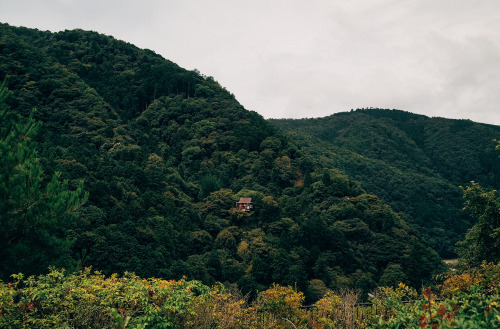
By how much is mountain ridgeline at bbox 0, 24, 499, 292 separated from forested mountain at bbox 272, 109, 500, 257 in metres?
0.60

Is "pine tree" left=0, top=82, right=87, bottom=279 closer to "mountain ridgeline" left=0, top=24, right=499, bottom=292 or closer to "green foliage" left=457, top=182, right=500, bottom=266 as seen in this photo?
"mountain ridgeline" left=0, top=24, right=499, bottom=292

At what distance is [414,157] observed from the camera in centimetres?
10788

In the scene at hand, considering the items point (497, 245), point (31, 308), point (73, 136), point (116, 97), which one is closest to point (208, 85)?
point (116, 97)

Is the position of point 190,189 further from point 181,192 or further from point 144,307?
point 144,307

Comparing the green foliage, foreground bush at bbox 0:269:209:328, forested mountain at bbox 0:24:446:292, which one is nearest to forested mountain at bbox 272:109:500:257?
forested mountain at bbox 0:24:446:292

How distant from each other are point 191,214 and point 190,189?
876 centimetres

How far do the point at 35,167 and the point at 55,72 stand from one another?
53.0m

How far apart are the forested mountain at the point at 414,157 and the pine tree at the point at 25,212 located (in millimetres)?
64901

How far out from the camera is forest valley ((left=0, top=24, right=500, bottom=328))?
19.3 feet

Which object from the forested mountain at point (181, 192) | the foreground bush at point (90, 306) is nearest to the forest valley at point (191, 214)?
the foreground bush at point (90, 306)

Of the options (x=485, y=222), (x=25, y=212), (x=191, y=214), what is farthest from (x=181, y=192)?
(x=25, y=212)

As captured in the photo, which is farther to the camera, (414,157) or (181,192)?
(414,157)

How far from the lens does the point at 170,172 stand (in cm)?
5147

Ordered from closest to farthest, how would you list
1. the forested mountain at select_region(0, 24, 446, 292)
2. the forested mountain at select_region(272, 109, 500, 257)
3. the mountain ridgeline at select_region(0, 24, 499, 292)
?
1. the forested mountain at select_region(0, 24, 446, 292)
2. the mountain ridgeline at select_region(0, 24, 499, 292)
3. the forested mountain at select_region(272, 109, 500, 257)
